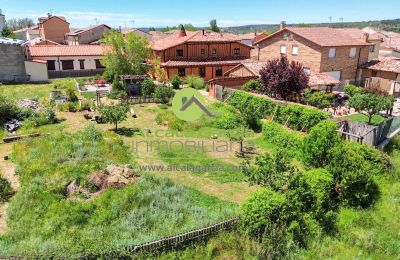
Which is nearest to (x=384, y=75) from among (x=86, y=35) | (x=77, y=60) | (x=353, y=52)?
(x=353, y=52)

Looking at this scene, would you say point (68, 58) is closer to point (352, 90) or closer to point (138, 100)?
point (138, 100)

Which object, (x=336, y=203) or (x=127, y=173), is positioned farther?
(x=127, y=173)

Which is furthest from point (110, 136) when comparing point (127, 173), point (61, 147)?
point (127, 173)

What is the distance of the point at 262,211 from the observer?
9711 mm

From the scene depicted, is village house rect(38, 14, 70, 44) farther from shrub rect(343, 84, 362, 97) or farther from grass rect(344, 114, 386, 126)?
grass rect(344, 114, 386, 126)

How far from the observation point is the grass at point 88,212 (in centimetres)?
909

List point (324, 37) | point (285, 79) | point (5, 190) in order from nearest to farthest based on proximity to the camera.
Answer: point (5, 190) < point (285, 79) < point (324, 37)

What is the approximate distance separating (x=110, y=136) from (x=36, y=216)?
8.20m

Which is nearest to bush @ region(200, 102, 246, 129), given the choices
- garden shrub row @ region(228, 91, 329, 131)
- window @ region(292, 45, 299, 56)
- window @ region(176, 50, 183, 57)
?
garden shrub row @ region(228, 91, 329, 131)

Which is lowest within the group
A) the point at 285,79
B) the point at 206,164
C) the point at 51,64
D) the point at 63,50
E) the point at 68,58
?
the point at 206,164

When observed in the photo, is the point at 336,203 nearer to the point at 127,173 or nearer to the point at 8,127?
the point at 127,173

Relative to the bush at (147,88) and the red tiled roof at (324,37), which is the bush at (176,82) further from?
the red tiled roof at (324,37)

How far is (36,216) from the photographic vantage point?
10453mm

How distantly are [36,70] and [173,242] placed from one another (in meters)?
35.3
